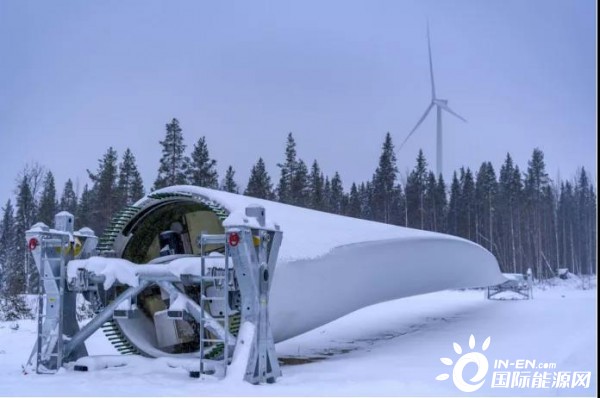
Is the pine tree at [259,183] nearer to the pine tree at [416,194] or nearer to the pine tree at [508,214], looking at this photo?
the pine tree at [416,194]

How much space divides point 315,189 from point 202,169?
521 inches

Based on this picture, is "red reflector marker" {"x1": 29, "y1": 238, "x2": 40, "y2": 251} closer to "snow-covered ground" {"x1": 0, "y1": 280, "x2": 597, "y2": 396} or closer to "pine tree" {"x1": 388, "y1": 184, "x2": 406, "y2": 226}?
"snow-covered ground" {"x1": 0, "y1": 280, "x2": 597, "y2": 396}

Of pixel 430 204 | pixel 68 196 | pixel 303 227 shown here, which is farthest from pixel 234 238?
pixel 68 196

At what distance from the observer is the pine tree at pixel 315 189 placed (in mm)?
50188

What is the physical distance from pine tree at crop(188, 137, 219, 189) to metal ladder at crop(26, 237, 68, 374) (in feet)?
107

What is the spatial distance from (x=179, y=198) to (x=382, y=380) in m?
4.15

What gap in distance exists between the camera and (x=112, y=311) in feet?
27.3

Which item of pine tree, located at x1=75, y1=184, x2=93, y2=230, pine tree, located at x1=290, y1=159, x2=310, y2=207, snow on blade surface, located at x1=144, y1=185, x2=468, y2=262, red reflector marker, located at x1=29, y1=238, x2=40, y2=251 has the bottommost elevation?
red reflector marker, located at x1=29, y1=238, x2=40, y2=251

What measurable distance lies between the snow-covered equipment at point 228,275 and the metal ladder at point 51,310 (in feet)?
0.56

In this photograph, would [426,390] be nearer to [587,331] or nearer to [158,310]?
[158,310]

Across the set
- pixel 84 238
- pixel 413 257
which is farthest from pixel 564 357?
pixel 84 238

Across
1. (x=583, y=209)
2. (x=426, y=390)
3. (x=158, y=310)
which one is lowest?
(x=426, y=390)

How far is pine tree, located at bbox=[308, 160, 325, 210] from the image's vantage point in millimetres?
50188

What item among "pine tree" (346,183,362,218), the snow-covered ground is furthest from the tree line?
the snow-covered ground
